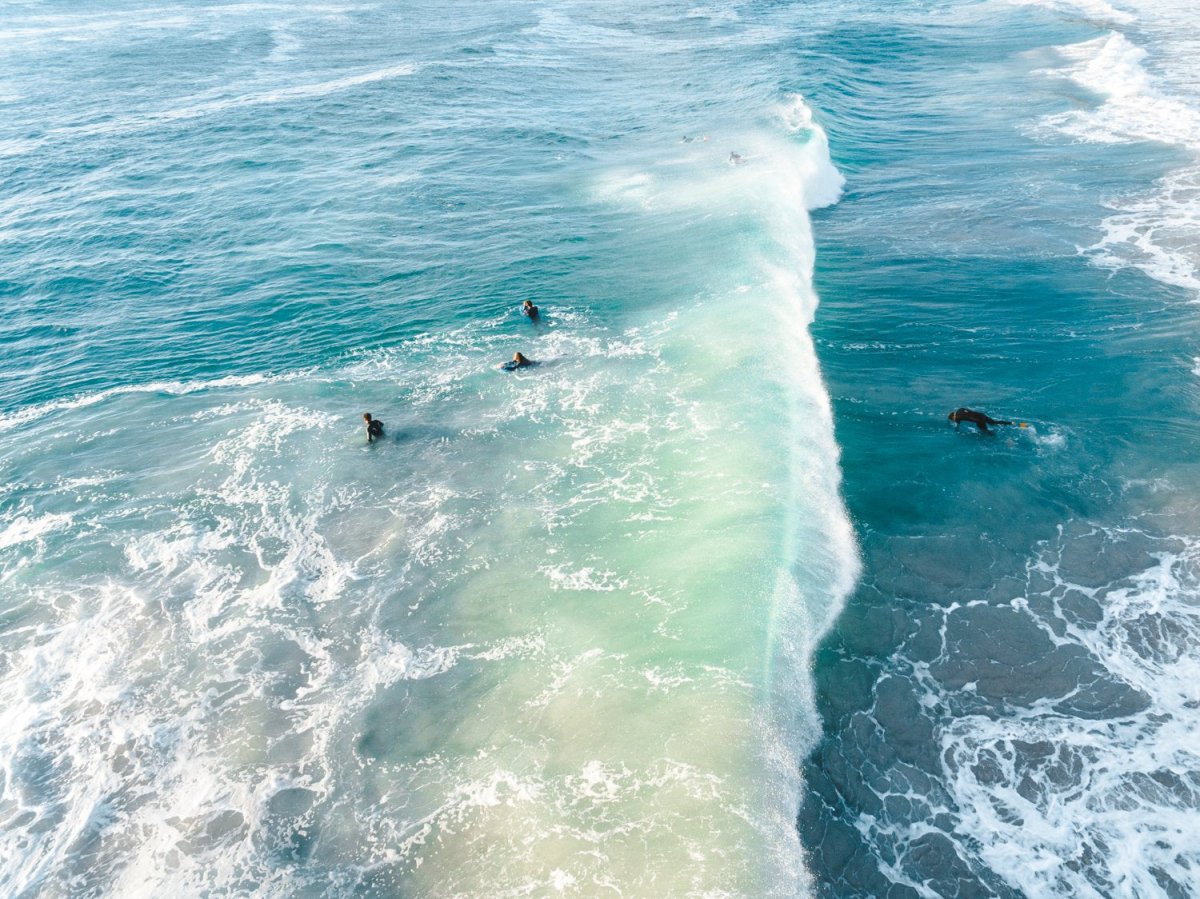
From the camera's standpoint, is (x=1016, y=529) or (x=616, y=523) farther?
(x=616, y=523)

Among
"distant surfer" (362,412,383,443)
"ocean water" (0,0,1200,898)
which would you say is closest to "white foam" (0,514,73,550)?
"ocean water" (0,0,1200,898)

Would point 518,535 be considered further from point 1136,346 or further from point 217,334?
point 1136,346

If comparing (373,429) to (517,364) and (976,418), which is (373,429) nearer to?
(517,364)

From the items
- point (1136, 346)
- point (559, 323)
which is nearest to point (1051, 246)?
point (1136, 346)

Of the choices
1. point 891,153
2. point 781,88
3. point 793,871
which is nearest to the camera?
point 793,871

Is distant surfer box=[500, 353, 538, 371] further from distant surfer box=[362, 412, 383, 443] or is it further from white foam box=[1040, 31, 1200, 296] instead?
white foam box=[1040, 31, 1200, 296]

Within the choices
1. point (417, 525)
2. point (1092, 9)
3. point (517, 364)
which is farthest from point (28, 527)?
point (1092, 9)
